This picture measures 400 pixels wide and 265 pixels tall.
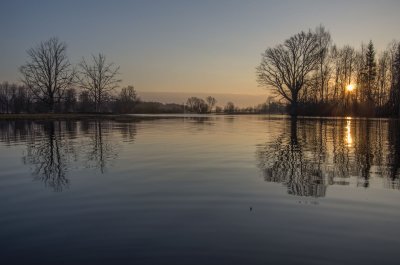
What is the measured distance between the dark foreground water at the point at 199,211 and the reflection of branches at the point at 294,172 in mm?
34

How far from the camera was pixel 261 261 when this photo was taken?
4.74 meters

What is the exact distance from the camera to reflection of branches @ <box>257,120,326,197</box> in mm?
8966

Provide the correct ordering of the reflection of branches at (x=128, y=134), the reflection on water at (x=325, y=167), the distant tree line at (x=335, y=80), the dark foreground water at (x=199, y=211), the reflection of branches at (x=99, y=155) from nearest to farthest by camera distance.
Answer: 1. the dark foreground water at (x=199, y=211)
2. the reflection on water at (x=325, y=167)
3. the reflection of branches at (x=99, y=155)
4. the reflection of branches at (x=128, y=134)
5. the distant tree line at (x=335, y=80)

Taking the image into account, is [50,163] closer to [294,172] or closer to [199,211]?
[199,211]

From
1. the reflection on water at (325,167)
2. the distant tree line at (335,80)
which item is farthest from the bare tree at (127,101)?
the reflection on water at (325,167)

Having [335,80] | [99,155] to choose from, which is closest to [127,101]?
[335,80]

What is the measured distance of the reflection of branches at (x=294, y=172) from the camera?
8966mm

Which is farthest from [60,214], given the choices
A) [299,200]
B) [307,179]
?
[307,179]

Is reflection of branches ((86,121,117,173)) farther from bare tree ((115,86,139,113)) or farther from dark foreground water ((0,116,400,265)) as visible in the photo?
bare tree ((115,86,139,113))

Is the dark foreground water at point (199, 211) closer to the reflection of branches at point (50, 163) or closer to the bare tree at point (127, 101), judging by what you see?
the reflection of branches at point (50, 163)

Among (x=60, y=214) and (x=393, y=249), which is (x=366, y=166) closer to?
(x=393, y=249)

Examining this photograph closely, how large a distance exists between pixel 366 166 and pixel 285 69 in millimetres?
61139

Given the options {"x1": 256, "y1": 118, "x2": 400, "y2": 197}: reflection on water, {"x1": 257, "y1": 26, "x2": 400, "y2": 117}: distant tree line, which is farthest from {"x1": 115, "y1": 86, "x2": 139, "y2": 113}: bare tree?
{"x1": 256, "y1": 118, "x2": 400, "y2": 197}: reflection on water

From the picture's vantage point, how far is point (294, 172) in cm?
1110
